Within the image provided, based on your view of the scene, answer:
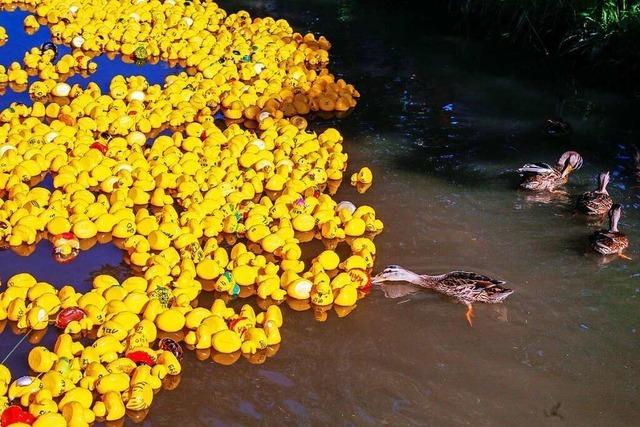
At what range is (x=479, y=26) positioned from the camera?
11.0 meters

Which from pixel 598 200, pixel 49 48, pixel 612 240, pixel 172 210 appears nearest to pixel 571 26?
pixel 598 200

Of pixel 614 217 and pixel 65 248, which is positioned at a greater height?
pixel 614 217

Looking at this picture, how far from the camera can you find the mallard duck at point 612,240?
6055 millimetres

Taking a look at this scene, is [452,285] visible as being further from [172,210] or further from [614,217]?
[172,210]

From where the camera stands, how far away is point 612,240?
6043 millimetres

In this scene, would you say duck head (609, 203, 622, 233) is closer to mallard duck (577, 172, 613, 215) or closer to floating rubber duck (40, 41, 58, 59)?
mallard duck (577, 172, 613, 215)

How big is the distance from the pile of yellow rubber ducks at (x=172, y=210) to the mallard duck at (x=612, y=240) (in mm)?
1705

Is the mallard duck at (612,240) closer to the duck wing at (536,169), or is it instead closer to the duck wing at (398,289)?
the duck wing at (536,169)

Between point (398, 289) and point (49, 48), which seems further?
point (49, 48)

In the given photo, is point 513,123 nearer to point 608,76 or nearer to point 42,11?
point 608,76

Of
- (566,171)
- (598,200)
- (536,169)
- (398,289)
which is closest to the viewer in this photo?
(398,289)

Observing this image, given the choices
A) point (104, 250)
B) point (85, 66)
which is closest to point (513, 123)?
point (104, 250)

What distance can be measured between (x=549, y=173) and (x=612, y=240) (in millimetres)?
1114

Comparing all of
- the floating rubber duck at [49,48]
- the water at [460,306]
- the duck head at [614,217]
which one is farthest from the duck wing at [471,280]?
the floating rubber duck at [49,48]
